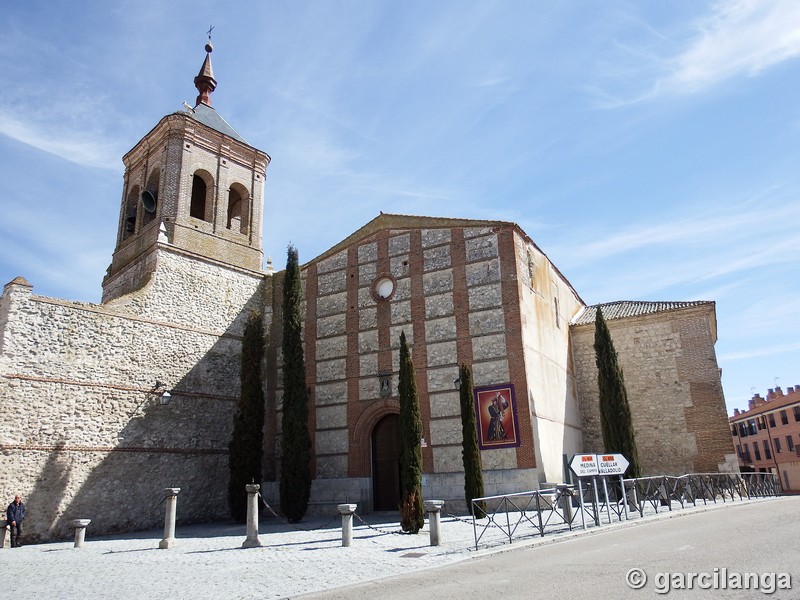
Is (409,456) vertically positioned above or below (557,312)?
below

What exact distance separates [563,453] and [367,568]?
12117 millimetres

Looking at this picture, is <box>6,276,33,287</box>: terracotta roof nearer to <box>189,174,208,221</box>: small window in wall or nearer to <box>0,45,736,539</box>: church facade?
<box>0,45,736,539</box>: church facade

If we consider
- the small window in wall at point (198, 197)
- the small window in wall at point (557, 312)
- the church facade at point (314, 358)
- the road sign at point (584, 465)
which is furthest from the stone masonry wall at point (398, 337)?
the small window in wall at point (198, 197)

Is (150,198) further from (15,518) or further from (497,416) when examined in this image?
(497,416)

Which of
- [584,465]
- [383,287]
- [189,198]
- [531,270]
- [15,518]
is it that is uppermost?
[189,198]

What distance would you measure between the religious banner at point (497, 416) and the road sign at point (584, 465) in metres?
5.21

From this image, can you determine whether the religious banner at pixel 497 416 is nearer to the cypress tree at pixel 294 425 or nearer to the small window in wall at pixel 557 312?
the cypress tree at pixel 294 425

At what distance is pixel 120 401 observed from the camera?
1762 centimetres

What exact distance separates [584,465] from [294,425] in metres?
9.61

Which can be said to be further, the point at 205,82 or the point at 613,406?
the point at 205,82

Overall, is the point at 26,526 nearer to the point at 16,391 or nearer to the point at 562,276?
the point at 16,391

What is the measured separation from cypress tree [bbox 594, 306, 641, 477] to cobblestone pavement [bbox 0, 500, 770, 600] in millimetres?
4231

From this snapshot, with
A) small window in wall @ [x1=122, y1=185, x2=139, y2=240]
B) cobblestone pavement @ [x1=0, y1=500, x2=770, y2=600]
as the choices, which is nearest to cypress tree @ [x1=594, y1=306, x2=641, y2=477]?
cobblestone pavement @ [x1=0, y1=500, x2=770, y2=600]

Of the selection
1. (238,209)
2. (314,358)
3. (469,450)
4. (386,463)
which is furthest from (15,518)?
(238,209)
